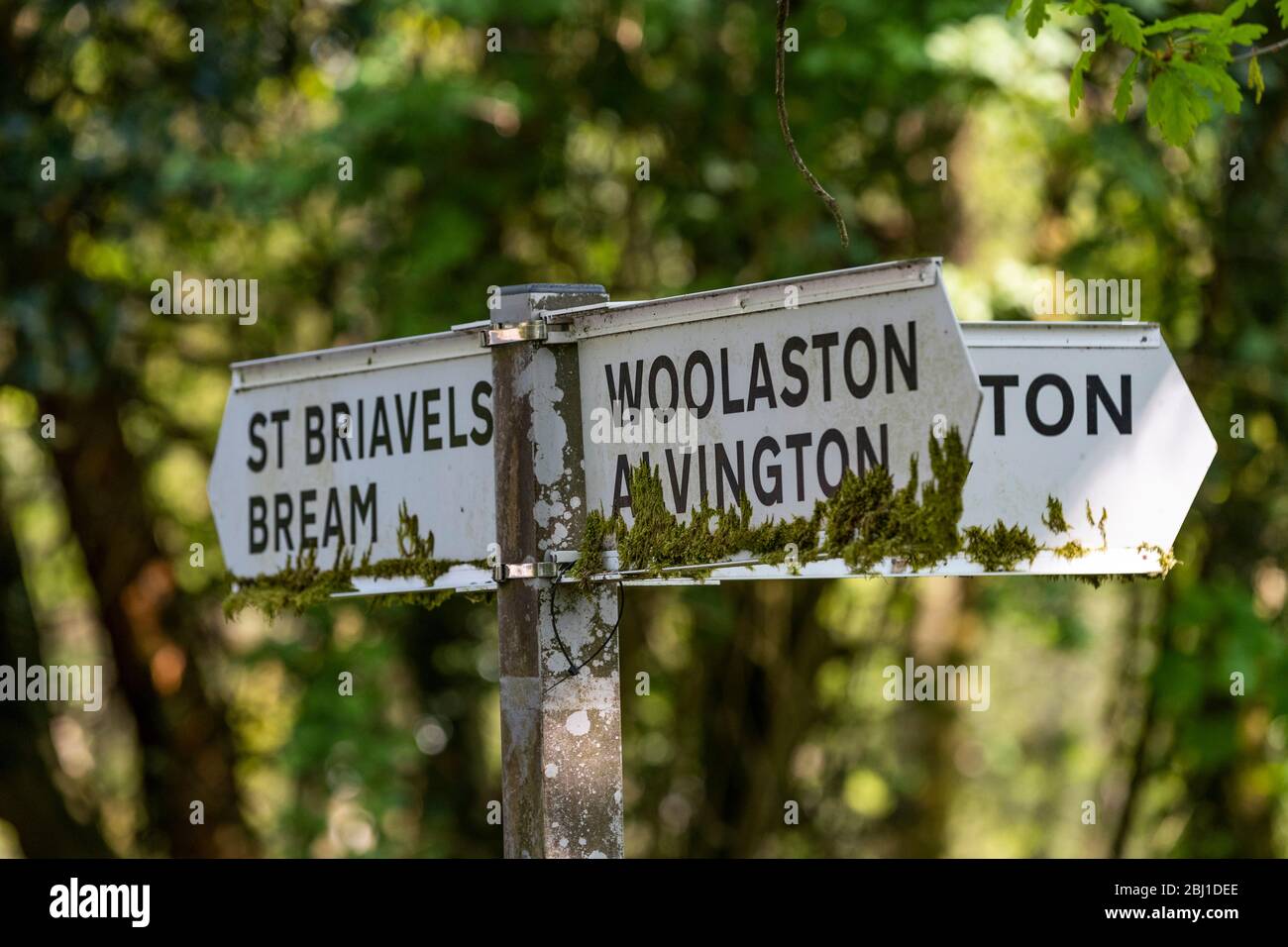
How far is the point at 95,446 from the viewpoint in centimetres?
824

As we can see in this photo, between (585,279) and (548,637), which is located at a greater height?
(585,279)

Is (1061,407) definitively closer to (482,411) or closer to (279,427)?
(482,411)

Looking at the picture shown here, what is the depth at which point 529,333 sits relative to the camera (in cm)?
245

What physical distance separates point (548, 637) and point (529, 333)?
0.48m

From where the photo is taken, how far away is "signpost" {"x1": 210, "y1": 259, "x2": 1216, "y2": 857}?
2123mm

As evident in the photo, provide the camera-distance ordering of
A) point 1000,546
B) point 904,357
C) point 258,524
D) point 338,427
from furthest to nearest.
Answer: point 258,524 < point 338,427 < point 1000,546 < point 904,357

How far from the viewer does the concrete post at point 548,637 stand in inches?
93.2

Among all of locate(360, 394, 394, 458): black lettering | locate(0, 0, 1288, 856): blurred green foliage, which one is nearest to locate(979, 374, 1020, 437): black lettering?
locate(360, 394, 394, 458): black lettering

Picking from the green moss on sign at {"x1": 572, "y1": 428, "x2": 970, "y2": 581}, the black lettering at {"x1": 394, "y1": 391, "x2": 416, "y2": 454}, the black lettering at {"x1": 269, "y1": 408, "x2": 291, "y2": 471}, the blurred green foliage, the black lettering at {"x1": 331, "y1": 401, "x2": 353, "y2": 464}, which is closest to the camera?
the green moss on sign at {"x1": 572, "y1": 428, "x2": 970, "y2": 581}

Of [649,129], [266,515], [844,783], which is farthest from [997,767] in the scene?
[266,515]

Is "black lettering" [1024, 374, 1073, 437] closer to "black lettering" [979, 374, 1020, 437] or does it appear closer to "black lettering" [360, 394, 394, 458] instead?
"black lettering" [979, 374, 1020, 437]

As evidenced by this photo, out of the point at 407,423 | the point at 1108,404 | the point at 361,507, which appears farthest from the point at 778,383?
the point at 361,507

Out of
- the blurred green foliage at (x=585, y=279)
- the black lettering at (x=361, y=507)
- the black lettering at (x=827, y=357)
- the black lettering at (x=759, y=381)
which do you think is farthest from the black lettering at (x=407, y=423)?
the blurred green foliage at (x=585, y=279)

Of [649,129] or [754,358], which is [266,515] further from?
[649,129]
